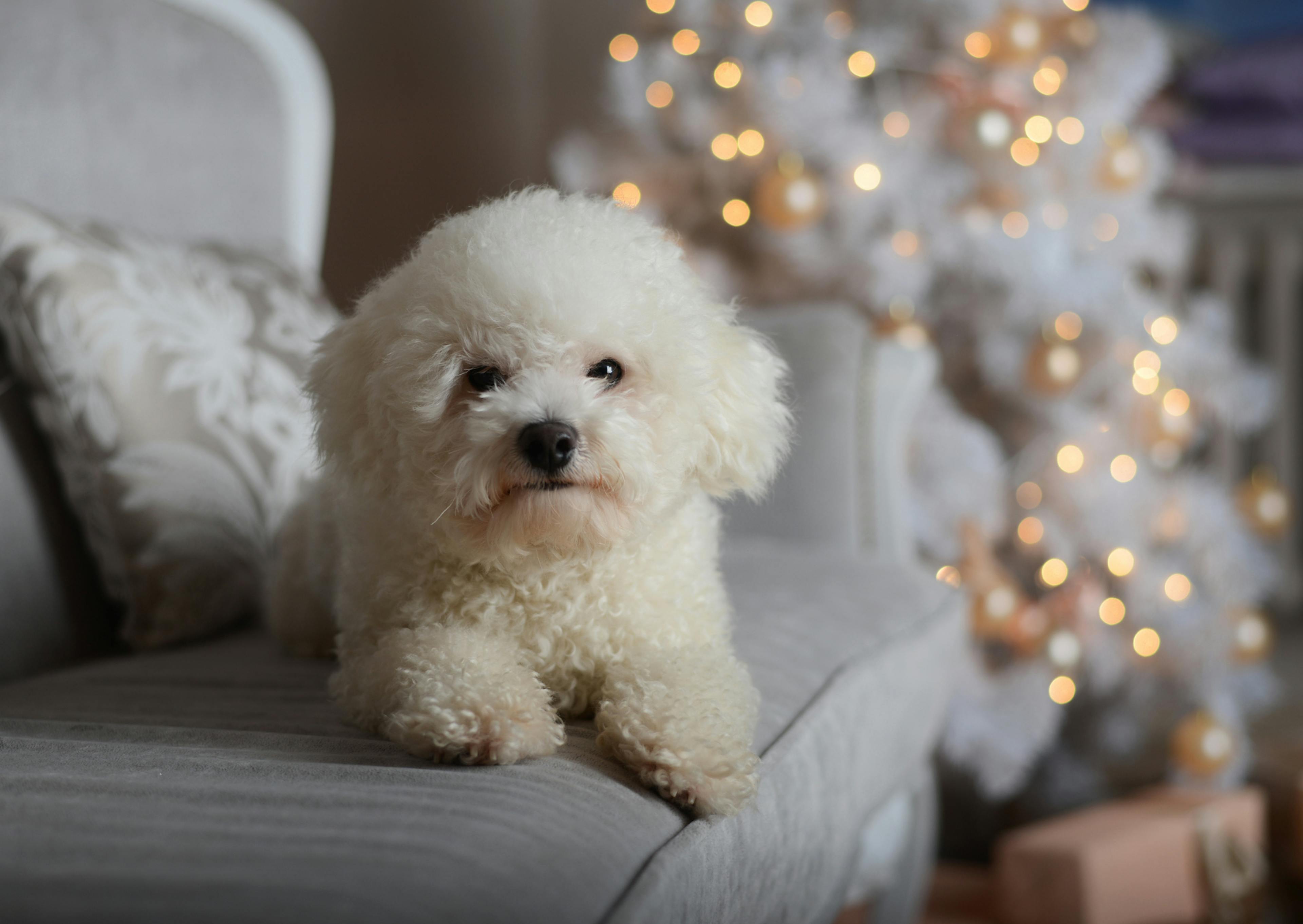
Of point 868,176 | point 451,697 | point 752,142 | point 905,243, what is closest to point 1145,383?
point 905,243

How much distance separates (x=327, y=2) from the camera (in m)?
2.49

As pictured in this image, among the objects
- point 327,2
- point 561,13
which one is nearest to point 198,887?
point 327,2

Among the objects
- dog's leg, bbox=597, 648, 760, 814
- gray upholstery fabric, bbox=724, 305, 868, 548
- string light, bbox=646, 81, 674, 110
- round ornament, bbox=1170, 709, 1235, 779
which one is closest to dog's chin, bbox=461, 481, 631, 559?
dog's leg, bbox=597, 648, 760, 814

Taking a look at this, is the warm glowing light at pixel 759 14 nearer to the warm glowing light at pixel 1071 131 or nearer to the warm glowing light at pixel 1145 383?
the warm glowing light at pixel 1071 131

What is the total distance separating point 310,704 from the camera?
2.91ft

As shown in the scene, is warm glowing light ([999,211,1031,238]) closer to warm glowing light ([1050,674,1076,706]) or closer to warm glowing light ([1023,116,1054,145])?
warm glowing light ([1023,116,1054,145])

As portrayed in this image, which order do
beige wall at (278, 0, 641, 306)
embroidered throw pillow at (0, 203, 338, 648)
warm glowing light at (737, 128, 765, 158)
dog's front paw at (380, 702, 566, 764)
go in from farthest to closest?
beige wall at (278, 0, 641, 306)
warm glowing light at (737, 128, 765, 158)
embroidered throw pillow at (0, 203, 338, 648)
dog's front paw at (380, 702, 566, 764)

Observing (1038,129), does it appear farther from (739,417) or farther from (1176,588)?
(739,417)

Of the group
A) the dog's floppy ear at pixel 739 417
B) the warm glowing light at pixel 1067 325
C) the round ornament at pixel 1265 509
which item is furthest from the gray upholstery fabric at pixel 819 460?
the round ornament at pixel 1265 509

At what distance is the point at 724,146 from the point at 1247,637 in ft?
4.60

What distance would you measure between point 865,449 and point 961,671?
545mm

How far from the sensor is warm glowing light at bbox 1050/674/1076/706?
2012mm

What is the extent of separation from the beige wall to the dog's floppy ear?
1.65 meters

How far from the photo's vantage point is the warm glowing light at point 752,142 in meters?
1.99
